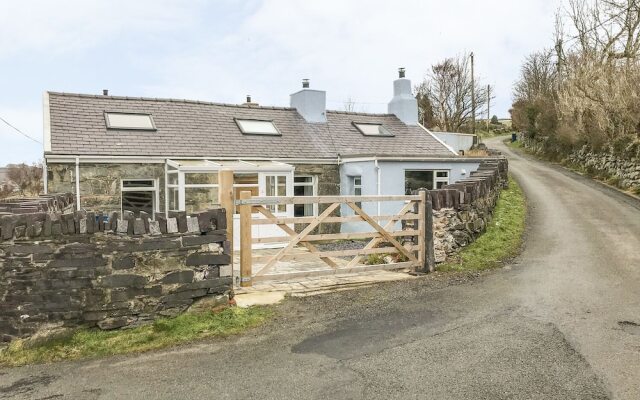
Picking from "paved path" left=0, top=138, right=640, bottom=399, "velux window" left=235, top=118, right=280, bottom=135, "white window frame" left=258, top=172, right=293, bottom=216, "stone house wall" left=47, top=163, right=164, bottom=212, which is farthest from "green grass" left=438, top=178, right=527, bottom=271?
"stone house wall" left=47, top=163, right=164, bottom=212

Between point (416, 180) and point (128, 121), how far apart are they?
32.9 feet

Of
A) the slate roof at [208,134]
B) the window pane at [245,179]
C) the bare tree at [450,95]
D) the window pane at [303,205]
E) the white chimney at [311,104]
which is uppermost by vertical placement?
the bare tree at [450,95]

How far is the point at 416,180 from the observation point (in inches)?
667

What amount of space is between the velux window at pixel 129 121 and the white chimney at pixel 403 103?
36.4 feet

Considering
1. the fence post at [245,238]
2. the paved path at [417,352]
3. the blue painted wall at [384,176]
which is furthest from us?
the blue painted wall at [384,176]

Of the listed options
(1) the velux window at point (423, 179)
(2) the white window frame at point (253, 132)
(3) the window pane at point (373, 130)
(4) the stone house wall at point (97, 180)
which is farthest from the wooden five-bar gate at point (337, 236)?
(3) the window pane at point (373, 130)

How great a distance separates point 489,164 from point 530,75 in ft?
108

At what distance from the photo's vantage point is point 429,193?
29.7 ft

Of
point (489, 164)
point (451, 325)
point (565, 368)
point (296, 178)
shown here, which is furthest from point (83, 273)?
point (489, 164)

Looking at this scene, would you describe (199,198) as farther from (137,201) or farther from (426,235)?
(426,235)

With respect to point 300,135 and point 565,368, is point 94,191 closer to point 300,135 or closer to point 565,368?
point 300,135

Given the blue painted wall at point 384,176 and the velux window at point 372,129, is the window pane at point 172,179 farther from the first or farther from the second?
the velux window at point 372,129

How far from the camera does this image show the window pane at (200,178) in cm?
1428

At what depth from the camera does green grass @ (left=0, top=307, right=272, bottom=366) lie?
520 centimetres
